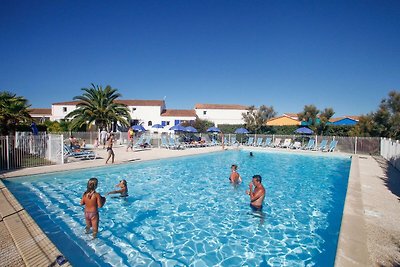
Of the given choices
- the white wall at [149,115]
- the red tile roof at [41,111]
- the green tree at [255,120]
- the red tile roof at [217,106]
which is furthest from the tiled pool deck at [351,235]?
the red tile roof at [41,111]

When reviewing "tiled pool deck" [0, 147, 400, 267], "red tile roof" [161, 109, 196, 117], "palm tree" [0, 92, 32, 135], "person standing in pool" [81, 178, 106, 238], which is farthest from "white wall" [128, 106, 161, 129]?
"person standing in pool" [81, 178, 106, 238]

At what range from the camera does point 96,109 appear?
2678 centimetres

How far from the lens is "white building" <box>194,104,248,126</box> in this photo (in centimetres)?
4644

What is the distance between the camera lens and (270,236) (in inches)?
204

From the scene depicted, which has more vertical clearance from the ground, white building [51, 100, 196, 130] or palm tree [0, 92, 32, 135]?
white building [51, 100, 196, 130]

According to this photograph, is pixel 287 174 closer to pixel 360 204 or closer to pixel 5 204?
pixel 360 204

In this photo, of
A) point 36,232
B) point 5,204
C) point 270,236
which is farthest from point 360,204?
point 5,204

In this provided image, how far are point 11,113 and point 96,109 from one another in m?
14.3

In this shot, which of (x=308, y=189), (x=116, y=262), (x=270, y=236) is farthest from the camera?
(x=308, y=189)

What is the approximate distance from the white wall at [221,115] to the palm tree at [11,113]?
108 feet

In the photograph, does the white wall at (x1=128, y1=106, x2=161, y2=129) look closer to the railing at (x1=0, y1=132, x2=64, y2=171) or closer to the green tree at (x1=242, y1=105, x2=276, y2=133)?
the green tree at (x1=242, y1=105, x2=276, y2=133)

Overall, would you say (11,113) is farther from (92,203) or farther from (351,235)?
(351,235)

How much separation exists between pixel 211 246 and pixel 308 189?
600 centimetres

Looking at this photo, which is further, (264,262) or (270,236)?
(270,236)
